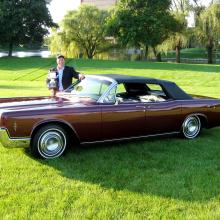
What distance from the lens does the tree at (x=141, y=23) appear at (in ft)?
152

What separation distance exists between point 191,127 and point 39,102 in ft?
9.73

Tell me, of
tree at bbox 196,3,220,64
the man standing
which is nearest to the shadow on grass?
the man standing

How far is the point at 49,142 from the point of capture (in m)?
6.32

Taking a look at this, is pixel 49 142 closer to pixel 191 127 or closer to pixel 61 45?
pixel 191 127

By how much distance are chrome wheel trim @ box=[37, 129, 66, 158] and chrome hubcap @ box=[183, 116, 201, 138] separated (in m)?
2.55

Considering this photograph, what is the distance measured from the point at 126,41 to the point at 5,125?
42.6 meters

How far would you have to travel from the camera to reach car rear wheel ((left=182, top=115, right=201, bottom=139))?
7.87m

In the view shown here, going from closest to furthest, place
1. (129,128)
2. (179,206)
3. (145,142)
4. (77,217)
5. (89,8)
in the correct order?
(77,217)
(179,206)
(129,128)
(145,142)
(89,8)

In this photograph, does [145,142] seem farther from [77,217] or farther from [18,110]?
[77,217]

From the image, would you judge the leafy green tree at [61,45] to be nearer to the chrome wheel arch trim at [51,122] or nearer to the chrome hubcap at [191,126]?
the chrome hubcap at [191,126]

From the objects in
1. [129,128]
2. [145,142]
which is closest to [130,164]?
[129,128]

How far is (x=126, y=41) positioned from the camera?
4769 centimetres

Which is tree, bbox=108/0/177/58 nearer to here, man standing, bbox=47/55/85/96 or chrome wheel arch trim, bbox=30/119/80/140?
man standing, bbox=47/55/85/96

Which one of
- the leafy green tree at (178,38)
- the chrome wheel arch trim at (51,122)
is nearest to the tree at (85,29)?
the leafy green tree at (178,38)
